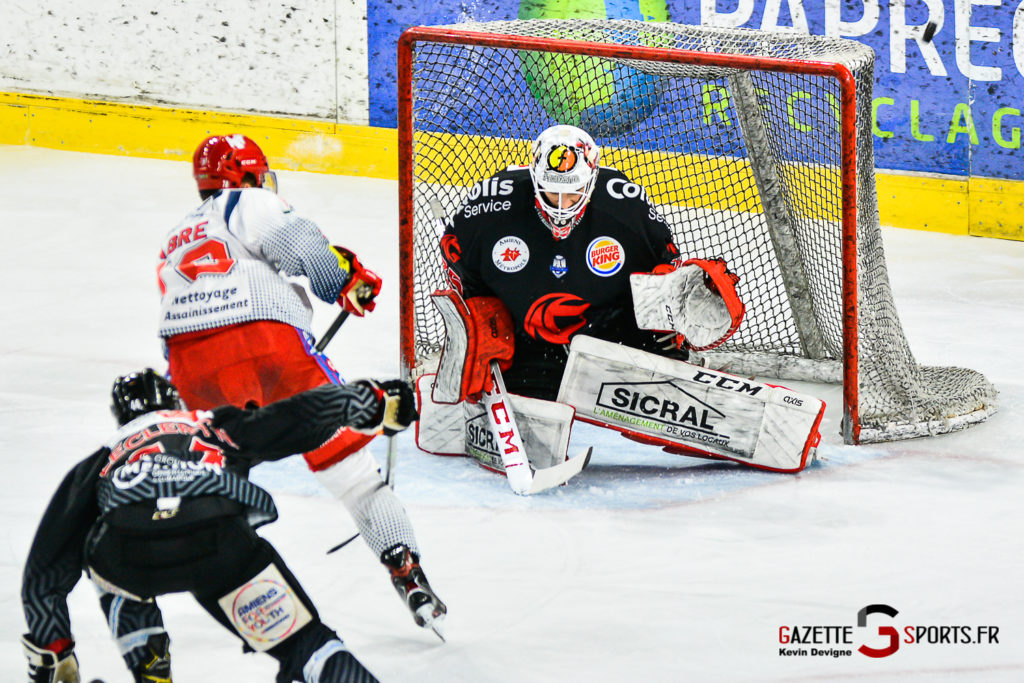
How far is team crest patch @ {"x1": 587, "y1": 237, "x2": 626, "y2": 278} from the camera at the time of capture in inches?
166

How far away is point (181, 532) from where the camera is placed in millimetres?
2441

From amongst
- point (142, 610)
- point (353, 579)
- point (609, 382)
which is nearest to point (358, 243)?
point (609, 382)

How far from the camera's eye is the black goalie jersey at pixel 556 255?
423 centimetres

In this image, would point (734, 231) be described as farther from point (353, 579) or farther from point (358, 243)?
point (353, 579)

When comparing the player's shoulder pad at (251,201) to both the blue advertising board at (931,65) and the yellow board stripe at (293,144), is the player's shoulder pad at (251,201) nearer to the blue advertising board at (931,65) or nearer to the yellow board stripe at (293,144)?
the blue advertising board at (931,65)

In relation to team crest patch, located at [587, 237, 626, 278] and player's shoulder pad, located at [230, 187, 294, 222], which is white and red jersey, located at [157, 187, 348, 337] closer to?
player's shoulder pad, located at [230, 187, 294, 222]

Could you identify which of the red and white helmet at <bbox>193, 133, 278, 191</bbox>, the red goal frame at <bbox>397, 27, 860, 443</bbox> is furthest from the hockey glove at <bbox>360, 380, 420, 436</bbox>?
the red goal frame at <bbox>397, 27, 860, 443</bbox>

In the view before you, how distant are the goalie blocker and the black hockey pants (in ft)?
6.02

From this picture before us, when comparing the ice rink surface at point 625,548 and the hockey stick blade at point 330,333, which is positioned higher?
the hockey stick blade at point 330,333

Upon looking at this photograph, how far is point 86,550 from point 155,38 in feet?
19.3

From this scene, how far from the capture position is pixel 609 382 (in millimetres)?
4238

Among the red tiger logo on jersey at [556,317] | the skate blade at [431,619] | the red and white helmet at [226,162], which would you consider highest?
the red and white helmet at [226,162]

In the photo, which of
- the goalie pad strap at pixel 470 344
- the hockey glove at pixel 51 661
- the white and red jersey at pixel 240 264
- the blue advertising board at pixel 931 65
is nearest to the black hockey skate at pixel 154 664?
the hockey glove at pixel 51 661

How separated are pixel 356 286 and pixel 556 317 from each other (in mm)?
937
